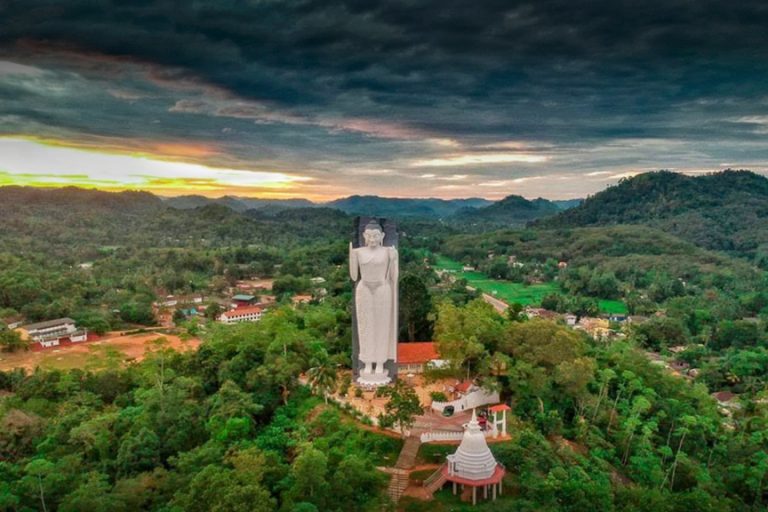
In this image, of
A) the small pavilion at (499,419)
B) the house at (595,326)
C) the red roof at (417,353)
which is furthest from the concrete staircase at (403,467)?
the house at (595,326)

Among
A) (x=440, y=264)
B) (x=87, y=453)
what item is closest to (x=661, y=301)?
(x=440, y=264)

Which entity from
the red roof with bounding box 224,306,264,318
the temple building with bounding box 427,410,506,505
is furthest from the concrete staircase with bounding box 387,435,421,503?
the red roof with bounding box 224,306,264,318

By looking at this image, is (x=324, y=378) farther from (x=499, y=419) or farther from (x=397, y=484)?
(x=499, y=419)

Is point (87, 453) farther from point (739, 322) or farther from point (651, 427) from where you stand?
point (739, 322)

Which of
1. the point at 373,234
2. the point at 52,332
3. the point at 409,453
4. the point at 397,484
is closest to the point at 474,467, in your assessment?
the point at 397,484

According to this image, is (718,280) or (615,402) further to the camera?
(718,280)
